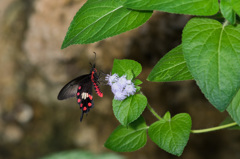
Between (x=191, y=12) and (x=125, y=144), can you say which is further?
(x=125, y=144)

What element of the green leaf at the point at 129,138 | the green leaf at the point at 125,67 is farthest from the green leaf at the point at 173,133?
the green leaf at the point at 125,67

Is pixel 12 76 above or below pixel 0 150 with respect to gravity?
above

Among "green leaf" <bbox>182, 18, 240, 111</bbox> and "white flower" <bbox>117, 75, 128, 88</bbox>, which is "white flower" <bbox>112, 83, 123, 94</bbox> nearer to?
"white flower" <bbox>117, 75, 128, 88</bbox>

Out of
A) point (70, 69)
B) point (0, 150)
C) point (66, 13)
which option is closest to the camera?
point (66, 13)

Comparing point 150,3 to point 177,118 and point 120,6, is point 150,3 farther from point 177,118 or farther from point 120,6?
point 177,118

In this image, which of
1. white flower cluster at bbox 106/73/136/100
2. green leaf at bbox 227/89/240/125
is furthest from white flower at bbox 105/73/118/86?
green leaf at bbox 227/89/240/125

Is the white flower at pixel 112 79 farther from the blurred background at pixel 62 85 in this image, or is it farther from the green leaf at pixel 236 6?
the blurred background at pixel 62 85

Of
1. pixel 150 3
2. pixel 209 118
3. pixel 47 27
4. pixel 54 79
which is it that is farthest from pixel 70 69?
pixel 150 3
